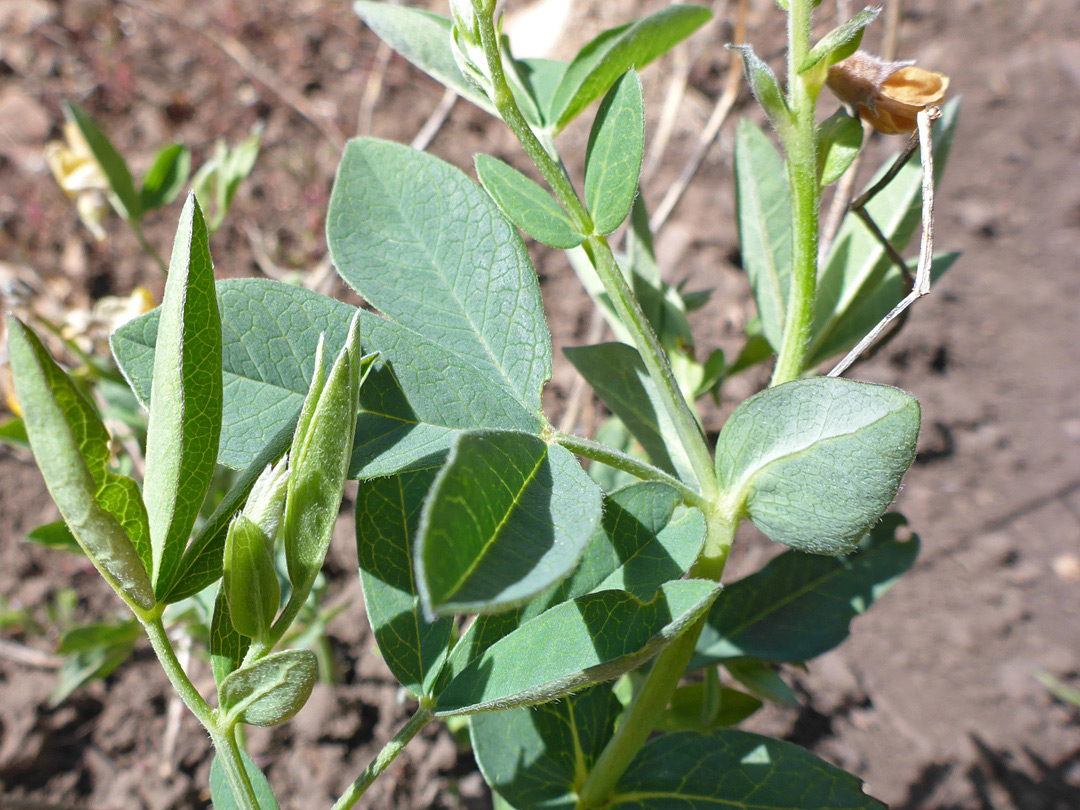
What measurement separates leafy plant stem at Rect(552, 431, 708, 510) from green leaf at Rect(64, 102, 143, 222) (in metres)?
1.20

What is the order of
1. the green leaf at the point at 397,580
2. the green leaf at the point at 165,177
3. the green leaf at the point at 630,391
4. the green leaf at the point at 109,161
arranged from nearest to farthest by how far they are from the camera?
the green leaf at the point at 397,580
the green leaf at the point at 630,391
the green leaf at the point at 109,161
the green leaf at the point at 165,177

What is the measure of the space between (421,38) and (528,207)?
407 mm

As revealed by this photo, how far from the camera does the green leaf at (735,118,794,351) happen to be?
1168 millimetres

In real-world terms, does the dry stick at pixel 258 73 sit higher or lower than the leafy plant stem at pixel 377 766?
higher

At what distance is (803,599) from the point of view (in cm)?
122

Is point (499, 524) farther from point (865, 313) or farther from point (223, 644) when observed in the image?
point (865, 313)

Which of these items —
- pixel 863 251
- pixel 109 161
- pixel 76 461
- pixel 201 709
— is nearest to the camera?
pixel 76 461

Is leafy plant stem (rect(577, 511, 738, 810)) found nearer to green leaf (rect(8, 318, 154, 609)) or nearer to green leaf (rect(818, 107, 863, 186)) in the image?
green leaf (rect(818, 107, 863, 186))

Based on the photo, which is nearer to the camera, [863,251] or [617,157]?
[617,157]

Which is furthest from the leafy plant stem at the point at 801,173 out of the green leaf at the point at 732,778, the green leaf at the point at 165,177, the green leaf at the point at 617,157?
the green leaf at the point at 165,177

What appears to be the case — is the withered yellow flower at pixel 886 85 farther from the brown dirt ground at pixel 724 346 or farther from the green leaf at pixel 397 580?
the brown dirt ground at pixel 724 346

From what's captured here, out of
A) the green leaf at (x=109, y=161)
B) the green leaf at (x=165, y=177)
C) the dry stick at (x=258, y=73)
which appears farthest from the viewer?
the dry stick at (x=258, y=73)

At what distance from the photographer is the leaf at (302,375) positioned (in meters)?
0.75

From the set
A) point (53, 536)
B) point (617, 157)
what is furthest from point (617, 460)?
point (53, 536)
